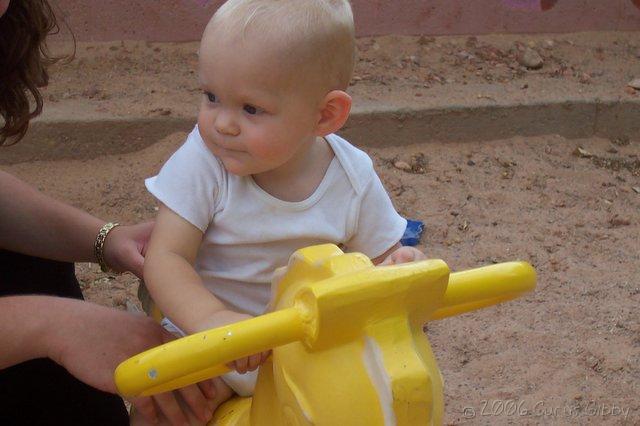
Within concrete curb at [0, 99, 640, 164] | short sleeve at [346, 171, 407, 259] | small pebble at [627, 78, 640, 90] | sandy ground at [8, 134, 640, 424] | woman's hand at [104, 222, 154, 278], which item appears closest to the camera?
short sleeve at [346, 171, 407, 259]

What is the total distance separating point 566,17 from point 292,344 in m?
4.44

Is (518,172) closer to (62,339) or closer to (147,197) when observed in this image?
(147,197)

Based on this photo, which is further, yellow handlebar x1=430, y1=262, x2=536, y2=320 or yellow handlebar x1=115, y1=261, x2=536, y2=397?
yellow handlebar x1=430, y1=262, x2=536, y2=320

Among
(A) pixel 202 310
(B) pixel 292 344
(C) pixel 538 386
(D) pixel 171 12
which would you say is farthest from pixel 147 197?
(B) pixel 292 344

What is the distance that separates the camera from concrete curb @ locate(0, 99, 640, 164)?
3.71 metres

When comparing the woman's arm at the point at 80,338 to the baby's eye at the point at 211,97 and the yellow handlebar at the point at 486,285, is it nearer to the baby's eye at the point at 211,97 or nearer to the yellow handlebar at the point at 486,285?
the baby's eye at the point at 211,97

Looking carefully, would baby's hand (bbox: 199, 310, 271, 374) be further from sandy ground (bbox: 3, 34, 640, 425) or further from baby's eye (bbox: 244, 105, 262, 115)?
sandy ground (bbox: 3, 34, 640, 425)

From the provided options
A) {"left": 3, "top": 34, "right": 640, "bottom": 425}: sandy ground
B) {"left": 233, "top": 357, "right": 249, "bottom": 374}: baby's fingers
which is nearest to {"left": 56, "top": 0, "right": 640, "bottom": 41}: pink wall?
{"left": 3, "top": 34, "right": 640, "bottom": 425}: sandy ground

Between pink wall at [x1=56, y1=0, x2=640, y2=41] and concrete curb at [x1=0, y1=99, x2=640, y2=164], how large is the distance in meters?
0.72

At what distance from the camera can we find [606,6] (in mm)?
5207

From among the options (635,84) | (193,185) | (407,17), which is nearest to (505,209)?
(635,84)

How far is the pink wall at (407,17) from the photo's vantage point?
4426 millimetres

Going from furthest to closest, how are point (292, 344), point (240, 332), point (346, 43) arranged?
1. point (346, 43)
2. point (292, 344)
3. point (240, 332)

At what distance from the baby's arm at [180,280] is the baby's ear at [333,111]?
9.9 inches
